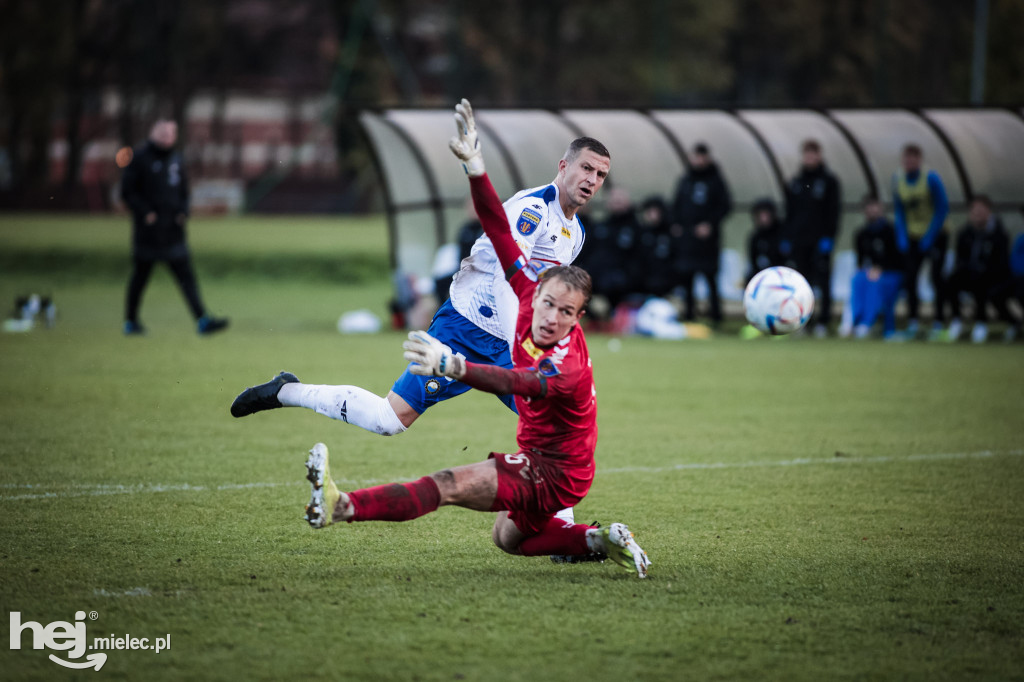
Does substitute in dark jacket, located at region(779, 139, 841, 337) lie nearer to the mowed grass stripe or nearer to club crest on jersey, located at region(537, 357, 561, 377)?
the mowed grass stripe

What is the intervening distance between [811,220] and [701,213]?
1420 millimetres

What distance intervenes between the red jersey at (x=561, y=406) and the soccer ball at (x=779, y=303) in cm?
147

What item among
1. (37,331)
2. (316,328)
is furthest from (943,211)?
(37,331)

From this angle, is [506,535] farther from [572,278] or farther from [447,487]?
[572,278]

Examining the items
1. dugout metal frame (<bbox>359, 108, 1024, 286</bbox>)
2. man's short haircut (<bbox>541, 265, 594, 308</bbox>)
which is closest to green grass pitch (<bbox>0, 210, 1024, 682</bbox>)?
man's short haircut (<bbox>541, 265, 594, 308</bbox>)

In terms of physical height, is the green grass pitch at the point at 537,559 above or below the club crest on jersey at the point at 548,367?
below

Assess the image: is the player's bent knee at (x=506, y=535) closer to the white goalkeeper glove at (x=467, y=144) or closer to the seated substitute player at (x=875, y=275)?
the white goalkeeper glove at (x=467, y=144)

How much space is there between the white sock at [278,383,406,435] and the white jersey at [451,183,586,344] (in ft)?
2.06

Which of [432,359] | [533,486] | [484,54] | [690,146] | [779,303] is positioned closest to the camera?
Answer: [432,359]

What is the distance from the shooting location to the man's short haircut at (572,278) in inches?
186

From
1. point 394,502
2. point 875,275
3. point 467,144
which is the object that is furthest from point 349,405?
point 875,275

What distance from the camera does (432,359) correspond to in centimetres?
435

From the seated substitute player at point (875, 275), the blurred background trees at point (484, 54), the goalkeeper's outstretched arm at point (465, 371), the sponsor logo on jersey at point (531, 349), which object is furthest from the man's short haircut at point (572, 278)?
the blurred background trees at point (484, 54)

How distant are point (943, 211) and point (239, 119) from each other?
161 feet
